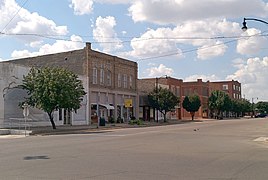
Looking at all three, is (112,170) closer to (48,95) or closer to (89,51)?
(48,95)

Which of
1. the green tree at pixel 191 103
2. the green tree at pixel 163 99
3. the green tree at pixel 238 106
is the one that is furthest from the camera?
the green tree at pixel 238 106

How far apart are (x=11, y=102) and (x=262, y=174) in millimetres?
35087

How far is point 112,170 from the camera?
1249 cm

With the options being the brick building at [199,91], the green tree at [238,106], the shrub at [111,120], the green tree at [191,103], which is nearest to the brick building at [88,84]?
the shrub at [111,120]

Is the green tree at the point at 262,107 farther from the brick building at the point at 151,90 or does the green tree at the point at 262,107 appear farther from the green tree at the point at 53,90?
the green tree at the point at 53,90

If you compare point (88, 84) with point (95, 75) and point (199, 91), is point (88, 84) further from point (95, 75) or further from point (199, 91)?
point (199, 91)

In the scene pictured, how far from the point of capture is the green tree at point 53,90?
38.3 metres

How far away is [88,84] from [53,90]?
17.1 meters

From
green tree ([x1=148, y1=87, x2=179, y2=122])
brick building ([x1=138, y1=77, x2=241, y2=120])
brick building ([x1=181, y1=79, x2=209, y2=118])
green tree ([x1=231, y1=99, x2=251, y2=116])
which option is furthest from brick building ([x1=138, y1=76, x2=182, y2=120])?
green tree ([x1=231, y1=99, x2=251, y2=116])

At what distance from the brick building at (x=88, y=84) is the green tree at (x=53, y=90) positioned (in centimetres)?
348

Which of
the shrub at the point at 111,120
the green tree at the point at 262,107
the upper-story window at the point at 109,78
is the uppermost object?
the upper-story window at the point at 109,78

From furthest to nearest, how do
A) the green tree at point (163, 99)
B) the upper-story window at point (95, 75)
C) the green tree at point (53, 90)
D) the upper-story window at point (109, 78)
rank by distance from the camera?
the green tree at point (163, 99) < the upper-story window at point (109, 78) < the upper-story window at point (95, 75) < the green tree at point (53, 90)

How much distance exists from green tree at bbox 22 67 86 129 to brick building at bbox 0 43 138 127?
11.4 ft

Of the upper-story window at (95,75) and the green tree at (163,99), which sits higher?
the upper-story window at (95,75)
